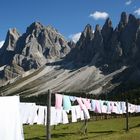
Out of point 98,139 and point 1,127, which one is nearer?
point 1,127

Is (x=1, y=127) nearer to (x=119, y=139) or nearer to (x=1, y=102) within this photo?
(x=1, y=102)

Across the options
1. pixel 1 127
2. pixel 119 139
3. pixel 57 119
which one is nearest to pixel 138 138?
pixel 119 139

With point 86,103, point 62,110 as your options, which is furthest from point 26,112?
point 86,103

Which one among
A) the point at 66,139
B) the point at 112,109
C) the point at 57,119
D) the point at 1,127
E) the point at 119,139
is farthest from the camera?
the point at 112,109

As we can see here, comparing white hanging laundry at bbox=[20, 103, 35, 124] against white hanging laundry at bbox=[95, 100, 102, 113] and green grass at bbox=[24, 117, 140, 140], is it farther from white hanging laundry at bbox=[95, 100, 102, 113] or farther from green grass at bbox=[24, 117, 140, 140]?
white hanging laundry at bbox=[95, 100, 102, 113]

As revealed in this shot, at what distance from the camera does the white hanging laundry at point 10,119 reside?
13.1 metres

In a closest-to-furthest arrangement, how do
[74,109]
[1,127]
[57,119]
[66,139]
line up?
[1,127] → [66,139] → [74,109] → [57,119]

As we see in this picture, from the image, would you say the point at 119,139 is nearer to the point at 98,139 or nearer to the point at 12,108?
the point at 98,139

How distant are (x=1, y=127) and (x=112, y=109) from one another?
1001 inches

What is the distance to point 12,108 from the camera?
44.5 ft

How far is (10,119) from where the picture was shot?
43.9 feet

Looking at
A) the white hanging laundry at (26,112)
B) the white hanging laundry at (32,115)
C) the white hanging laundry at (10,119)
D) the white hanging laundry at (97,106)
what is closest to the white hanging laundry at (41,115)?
the white hanging laundry at (32,115)

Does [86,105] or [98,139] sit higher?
[86,105]

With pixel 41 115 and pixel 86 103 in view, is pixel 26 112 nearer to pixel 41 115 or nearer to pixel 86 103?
pixel 41 115
